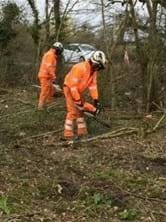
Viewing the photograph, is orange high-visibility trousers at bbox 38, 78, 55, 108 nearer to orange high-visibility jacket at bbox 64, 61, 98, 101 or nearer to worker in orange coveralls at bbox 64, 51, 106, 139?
worker in orange coveralls at bbox 64, 51, 106, 139

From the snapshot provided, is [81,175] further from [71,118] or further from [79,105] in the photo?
[71,118]

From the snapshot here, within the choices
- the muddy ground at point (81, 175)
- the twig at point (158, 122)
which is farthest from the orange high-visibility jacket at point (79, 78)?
the twig at point (158, 122)

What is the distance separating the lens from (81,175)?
8031mm

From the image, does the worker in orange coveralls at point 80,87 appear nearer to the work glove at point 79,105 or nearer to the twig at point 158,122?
the work glove at point 79,105

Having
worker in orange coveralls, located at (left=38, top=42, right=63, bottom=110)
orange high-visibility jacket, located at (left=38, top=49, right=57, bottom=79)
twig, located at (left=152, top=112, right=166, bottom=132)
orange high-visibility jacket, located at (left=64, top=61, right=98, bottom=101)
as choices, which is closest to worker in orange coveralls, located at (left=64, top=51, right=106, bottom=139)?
orange high-visibility jacket, located at (left=64, top=61, right=98, bottom=101)

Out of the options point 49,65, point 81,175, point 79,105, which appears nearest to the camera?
point 81,175

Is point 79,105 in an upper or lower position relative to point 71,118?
upper

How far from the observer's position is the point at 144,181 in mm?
7789

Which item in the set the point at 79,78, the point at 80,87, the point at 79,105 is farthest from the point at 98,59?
the point at 79,105

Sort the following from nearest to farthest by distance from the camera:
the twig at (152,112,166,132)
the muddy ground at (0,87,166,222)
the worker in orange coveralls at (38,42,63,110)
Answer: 1. the muddy ground at (0,87,166,222)
2. the twig at (152,112,166,132)
3. the worker in orange coveralls at (38,42,63,110)

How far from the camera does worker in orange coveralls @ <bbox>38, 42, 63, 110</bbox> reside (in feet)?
44.7

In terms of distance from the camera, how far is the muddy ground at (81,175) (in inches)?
261

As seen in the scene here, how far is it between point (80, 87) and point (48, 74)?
358 centimetres

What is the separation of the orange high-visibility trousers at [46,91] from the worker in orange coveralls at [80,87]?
3.04 meters
